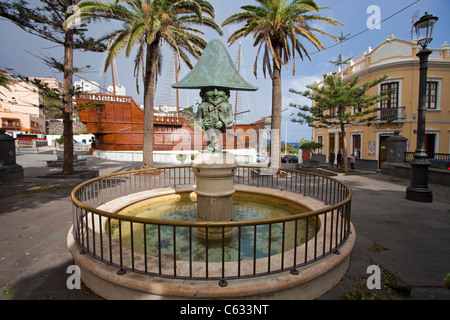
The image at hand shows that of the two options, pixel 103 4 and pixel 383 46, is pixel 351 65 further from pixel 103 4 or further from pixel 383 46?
pixel 103 4

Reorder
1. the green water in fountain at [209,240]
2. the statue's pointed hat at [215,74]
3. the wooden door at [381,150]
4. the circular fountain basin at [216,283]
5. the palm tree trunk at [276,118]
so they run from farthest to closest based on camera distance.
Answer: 1. the wooden door at [381,150]
2. the palm tree trunk at [276,118]
3. the statue's pointed hat at [215,74]
4. the green water in fountain at [209,240]
5. the circular fountain basin at [216,283]

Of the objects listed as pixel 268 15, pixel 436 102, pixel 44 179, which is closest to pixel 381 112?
pixel 436 102

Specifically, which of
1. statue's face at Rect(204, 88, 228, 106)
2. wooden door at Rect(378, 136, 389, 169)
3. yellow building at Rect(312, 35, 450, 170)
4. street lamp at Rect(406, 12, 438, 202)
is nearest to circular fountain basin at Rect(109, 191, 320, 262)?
statue's face at Rect(204, 88, 228, 106)

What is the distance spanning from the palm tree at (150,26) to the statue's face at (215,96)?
6.97 meters

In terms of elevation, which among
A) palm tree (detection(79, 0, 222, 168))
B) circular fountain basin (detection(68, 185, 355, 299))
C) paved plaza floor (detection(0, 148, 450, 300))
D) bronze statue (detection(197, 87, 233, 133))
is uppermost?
palm tree (detection(79, 0, 222, 168))

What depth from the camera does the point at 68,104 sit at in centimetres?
1177

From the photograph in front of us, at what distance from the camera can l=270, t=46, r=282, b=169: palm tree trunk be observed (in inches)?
524

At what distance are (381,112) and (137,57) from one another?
22400 mm

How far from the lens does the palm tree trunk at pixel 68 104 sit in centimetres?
1171

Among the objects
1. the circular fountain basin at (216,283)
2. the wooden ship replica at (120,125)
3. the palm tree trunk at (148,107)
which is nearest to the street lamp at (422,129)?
the circular fountain basin at (216,283)

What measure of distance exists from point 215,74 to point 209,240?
389 centimetres

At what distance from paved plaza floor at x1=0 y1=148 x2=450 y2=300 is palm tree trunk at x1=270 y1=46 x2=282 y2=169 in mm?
5767

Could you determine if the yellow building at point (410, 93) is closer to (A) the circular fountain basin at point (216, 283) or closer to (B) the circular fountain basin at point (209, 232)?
(B) the circular fountain basin at point (209, 232)

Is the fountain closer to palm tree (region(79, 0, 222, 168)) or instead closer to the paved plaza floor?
the paved plaza floor
